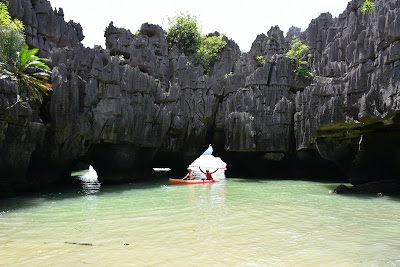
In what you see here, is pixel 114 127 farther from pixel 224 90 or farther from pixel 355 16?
pixel 355 16

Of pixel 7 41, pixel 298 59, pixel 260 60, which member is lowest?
pixel 7 41

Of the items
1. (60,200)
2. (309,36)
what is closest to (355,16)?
(309,36)

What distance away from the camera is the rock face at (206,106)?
606 inches

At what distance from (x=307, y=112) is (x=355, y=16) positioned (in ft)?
22.5

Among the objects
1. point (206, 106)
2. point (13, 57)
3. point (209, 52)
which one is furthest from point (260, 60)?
point (13, 57)

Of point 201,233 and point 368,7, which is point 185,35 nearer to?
point 368,7

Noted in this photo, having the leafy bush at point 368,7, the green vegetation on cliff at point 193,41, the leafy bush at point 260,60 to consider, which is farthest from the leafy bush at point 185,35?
the leafy bush at point 368,7

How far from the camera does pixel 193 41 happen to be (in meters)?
35.0

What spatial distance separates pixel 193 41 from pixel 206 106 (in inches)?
449

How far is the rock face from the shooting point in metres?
15.4

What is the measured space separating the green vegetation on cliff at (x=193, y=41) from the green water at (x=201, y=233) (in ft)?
74.3

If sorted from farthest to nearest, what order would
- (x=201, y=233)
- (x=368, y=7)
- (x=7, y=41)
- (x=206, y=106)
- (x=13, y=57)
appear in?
(x=206, y=106), (x=368, y=7), (x=13, y=57), (x=7, y=41), (x=201, y=233)

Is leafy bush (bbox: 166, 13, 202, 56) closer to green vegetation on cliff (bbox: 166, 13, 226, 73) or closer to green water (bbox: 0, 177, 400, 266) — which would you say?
green vegetation on cliff (bbox: 166, 13, 226, 73)

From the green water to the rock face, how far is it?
5.19 metres
